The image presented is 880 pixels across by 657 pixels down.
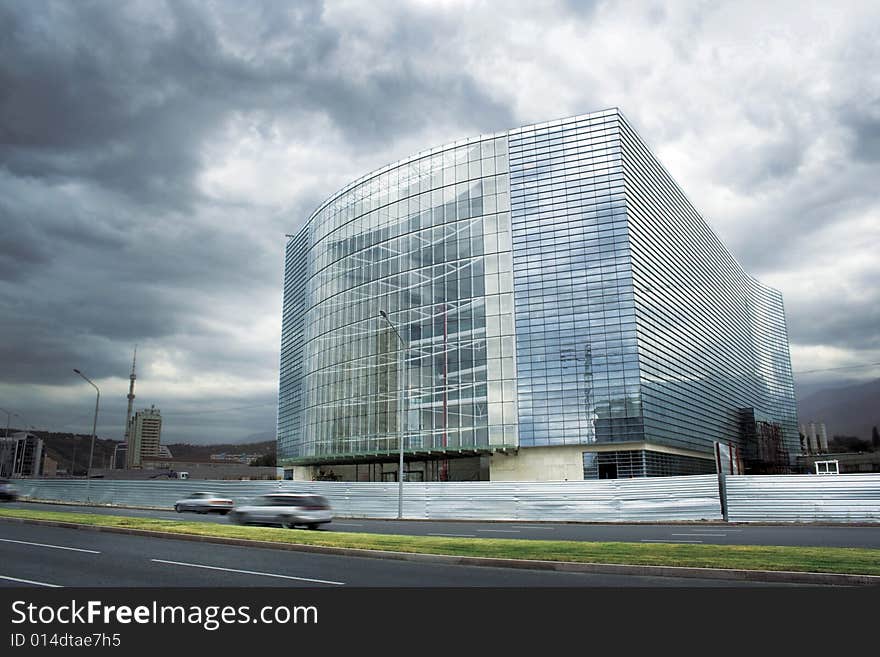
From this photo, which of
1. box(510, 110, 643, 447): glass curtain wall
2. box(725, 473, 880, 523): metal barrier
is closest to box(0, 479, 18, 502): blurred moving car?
box(510, 110, 643, 447): glass curtain wall

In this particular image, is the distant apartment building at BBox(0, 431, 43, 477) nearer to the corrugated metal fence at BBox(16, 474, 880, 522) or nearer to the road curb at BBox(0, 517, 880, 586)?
the corrugated metal fence at BBox(16, 474, 880, 522)

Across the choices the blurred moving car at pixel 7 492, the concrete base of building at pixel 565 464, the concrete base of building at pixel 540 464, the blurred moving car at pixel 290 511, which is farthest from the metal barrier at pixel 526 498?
→ the concrete base of building at pixel 540 464

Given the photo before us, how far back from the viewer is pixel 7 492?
165 feet

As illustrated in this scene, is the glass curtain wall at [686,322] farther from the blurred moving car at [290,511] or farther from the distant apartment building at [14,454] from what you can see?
the distant apartment building at [14,454]

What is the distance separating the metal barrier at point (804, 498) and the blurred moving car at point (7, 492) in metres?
49.8

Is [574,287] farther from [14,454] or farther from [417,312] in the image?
[14,454]

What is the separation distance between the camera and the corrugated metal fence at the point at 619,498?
27.4m

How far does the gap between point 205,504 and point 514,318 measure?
3177 centimetres

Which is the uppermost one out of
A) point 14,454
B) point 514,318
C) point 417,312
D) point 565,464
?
point 417,312

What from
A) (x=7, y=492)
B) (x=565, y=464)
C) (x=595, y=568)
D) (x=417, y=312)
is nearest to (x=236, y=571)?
(x=595, y=568)

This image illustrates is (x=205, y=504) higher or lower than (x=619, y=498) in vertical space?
lower
